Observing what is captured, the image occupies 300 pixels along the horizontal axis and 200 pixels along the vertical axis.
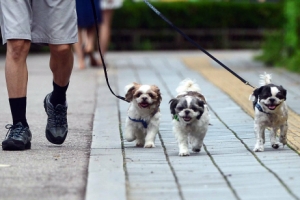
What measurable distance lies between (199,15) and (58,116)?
14736mm

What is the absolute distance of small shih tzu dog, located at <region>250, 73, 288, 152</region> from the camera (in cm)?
607

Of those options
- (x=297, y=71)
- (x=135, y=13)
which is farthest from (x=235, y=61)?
(x=135, y=13)

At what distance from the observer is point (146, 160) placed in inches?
229

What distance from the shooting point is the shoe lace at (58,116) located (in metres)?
6.64

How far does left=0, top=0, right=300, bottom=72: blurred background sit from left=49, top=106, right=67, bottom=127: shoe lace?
14.1 meters

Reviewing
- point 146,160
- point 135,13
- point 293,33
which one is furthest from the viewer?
point 135,13

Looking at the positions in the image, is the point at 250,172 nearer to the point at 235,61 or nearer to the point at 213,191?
the point at 213,191

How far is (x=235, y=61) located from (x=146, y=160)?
10.5 metres

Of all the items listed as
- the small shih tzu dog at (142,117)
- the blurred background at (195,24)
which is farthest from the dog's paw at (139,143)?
the blurred background at (195,24)

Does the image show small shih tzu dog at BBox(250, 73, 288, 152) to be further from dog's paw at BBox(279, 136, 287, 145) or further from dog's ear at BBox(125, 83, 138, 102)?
dog's ear at BBox(125, 83, 138, 102)

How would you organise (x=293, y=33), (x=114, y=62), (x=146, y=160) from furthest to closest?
(x=114, y=62) → (x=293, y=33) → (x=146, y=160)

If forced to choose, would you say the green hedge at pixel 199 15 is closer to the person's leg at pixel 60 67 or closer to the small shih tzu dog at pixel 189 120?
the person's leg at pixel 60 67

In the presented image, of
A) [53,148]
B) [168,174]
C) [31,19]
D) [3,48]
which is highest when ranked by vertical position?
[31,19]

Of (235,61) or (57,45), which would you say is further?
(235,61)
